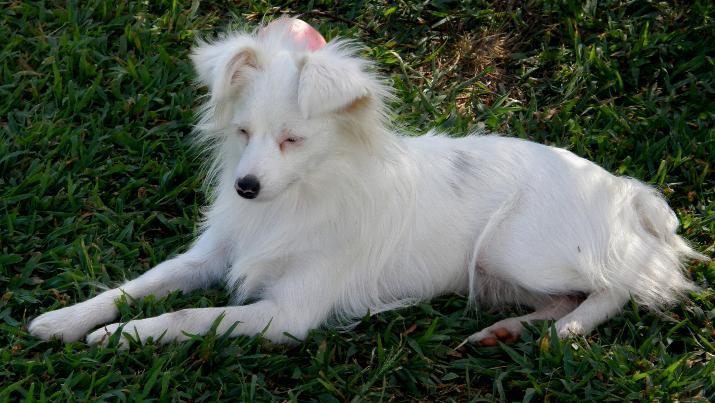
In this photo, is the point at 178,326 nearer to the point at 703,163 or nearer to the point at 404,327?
the point at 404,327

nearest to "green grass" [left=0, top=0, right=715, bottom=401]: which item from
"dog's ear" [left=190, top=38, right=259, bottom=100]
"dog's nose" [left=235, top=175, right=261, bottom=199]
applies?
"dog's nose" [left=235, top=175, right=261, bottom=199]

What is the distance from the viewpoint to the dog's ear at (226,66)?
388 centimetres

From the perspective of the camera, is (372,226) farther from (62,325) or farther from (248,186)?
(62,325)

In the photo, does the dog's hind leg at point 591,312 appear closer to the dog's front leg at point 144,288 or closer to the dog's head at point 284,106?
the dog's head at point 284,106

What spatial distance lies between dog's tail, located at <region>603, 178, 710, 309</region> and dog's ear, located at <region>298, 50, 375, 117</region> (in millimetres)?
1587

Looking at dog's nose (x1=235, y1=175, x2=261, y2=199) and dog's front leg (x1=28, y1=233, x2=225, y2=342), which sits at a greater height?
dog's nose (x1=235, y1=175, x2=261, y2=199)

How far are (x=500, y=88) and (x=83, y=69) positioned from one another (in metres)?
2.62

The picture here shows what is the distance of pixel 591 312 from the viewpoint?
14.6 feet

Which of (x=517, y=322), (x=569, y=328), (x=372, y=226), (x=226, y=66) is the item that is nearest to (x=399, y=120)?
(x=372, y=226)

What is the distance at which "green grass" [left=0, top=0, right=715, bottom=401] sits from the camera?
159 inches

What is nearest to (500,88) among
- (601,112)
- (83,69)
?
(601,112)

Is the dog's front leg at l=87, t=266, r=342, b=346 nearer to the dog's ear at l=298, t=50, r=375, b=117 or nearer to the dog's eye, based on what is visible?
the dog's eye

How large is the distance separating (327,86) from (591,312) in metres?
1.73

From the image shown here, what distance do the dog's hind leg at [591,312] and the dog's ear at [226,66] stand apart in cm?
183
